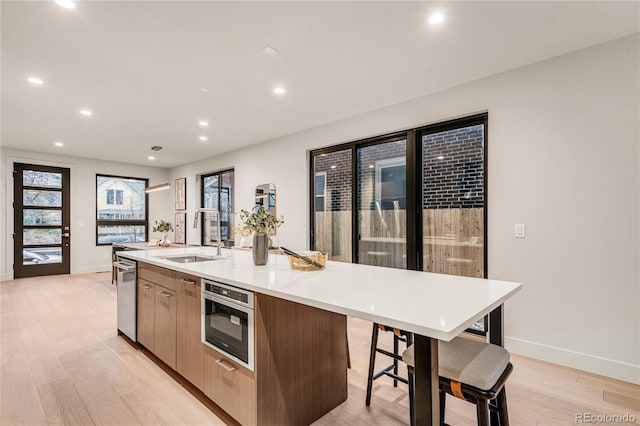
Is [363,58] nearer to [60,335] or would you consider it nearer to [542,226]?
[542,226]

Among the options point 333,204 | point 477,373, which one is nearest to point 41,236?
point 333,204

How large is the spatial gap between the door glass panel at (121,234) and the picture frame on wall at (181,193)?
115cm

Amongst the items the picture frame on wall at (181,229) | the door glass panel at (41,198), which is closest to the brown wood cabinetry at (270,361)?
the picture frame on wall at (181,229)

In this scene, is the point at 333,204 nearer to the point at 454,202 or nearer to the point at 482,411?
the point at 454,202

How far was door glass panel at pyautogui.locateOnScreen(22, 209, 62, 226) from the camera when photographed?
250 inches

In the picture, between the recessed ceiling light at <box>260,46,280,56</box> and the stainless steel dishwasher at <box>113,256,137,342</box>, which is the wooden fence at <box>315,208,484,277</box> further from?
the stainless steel dishwasher at <box>113,256,137,342</box>

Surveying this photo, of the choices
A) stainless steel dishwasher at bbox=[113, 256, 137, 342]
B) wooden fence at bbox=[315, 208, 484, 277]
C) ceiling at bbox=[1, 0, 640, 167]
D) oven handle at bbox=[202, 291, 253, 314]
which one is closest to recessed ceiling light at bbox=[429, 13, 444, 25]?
ceiling at bbox=[1, 0, 640, 167]

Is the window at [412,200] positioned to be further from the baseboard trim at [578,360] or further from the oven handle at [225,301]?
the oven handle at [225,301]

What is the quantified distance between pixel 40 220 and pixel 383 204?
6984 mm

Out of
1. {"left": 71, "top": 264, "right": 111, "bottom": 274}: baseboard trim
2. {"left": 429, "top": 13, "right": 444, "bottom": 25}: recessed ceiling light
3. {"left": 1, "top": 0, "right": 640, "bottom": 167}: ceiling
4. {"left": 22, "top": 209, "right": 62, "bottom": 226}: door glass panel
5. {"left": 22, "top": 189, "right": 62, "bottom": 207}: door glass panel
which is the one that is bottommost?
{"left": 71, "top": 264, "right": 111, "bottom": 274}: baseboard trim

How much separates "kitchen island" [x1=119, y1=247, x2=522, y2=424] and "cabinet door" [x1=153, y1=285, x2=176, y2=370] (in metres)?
0.23

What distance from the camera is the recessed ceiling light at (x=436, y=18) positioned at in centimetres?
215

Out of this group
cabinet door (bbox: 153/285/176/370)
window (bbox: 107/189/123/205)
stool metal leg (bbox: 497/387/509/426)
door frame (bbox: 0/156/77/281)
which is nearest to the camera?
stool metal leg (bbox: 497/387/509/426)

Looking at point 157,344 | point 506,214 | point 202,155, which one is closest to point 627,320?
point 506,214
